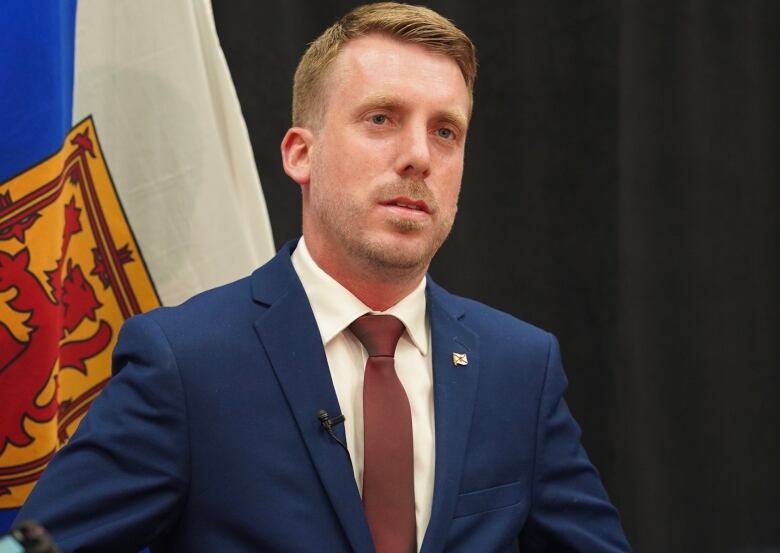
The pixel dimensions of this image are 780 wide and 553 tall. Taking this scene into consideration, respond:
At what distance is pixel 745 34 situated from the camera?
9.29ft

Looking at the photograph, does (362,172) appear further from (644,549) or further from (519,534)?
(644,549)

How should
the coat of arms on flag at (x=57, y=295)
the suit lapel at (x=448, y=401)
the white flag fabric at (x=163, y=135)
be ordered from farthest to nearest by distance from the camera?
the white flag fabric at (x=163, y=135) < the coat of arms on flag at (x=57, y=295) < the suit lapel at (x=448, y=401)

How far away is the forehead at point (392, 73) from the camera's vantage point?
1716 millimetres

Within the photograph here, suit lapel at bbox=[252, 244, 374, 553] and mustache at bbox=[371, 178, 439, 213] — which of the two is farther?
mustache at bbox=[371, 178, 439, 213]

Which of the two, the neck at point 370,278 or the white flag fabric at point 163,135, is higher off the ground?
the white flag fabric at point 163,135

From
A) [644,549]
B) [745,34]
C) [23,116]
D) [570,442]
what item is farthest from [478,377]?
[745,34]

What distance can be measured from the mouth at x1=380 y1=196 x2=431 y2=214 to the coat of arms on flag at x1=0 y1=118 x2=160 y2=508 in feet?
1.96

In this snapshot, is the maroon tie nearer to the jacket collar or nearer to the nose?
the jacket collar

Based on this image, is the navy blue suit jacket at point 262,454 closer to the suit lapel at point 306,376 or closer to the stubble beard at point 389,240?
the suit lapel at point 306,376

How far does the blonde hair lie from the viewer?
176 centimetres

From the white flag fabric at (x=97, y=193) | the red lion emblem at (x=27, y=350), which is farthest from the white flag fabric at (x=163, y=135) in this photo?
the red lion emblem at (x=27, y=350)

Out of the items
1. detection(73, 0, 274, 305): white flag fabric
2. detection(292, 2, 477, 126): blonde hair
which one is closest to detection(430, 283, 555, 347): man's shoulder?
detection(292, 2, 477, 126): blonde hair

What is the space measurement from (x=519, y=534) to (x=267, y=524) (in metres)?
0.48

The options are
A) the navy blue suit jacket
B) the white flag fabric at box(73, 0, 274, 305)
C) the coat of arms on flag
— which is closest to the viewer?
the navy blue suit jacket
